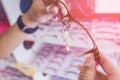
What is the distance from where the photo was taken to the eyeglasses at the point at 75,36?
0.90 metres

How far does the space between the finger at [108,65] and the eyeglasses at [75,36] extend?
2cm

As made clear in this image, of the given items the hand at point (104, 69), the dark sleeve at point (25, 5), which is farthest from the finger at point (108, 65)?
the dark sleeve at point (25, 5)

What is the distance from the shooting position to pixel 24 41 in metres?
1.16

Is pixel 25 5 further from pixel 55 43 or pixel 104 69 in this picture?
pixel 104 69

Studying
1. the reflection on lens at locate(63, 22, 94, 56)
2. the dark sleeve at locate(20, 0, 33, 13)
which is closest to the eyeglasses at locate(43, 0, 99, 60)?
the reflection on lens at locate(63, 22, 94, 56)

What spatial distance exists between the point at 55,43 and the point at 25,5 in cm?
19

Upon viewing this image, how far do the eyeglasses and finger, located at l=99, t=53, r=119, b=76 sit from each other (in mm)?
20

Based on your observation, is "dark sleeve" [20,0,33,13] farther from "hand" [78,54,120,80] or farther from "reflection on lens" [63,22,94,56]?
"hand" [78,54,120,80]

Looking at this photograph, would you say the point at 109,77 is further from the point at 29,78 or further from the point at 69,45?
the point at 29,78

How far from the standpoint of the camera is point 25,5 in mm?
1055

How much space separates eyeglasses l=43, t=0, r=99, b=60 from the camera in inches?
35.4

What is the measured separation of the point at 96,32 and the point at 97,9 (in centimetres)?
8

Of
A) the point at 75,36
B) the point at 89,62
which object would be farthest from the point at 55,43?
the point at 89,62

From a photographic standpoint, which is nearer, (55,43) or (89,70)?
(89,70)
